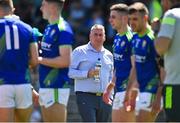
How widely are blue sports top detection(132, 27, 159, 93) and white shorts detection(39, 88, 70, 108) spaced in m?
0.90

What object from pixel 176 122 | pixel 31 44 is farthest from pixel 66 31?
pixel 176 122

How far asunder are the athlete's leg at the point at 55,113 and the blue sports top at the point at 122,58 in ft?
3.27

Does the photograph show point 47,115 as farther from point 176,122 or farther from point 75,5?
point 75,5

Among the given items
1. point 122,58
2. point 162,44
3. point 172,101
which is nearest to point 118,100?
point 122,58

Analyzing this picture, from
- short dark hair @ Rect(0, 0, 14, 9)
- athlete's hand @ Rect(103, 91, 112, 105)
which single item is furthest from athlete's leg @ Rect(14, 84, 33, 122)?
athlete's hand @ Rect(103, 91, 112, 105)

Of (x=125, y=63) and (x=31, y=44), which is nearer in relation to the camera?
(x=31, y=44)

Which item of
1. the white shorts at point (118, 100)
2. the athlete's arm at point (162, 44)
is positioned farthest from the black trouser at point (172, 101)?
the white shorts at point (118, 100)

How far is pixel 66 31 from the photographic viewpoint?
343 inches

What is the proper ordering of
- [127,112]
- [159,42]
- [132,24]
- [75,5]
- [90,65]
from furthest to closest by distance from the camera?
[75,5] → [90,65] → [127,112] → [132,24] → [159,42]

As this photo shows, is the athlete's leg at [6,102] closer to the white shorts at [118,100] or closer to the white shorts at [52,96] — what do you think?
the white shorts at [52,96]

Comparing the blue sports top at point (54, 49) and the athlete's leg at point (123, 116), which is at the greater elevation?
the blue sports top at point (54, 49)

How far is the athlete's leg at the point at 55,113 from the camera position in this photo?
870cm

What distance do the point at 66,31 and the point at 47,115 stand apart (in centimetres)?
100

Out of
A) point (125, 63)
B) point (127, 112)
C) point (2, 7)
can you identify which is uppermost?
point (2, 7)
